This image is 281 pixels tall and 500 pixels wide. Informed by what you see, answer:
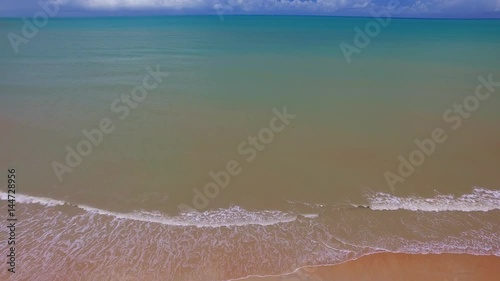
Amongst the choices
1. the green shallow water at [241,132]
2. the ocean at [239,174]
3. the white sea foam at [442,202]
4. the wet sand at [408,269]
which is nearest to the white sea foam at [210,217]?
the ocean at [239,174]

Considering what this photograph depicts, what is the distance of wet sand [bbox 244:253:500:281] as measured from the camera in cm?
442

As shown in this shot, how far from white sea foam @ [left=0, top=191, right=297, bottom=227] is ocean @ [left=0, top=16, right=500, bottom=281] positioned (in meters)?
0.03

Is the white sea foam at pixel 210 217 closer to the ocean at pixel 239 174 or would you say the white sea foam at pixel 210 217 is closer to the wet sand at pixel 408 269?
the ocean at pixel 239 174

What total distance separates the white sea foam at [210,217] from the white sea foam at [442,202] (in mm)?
1747

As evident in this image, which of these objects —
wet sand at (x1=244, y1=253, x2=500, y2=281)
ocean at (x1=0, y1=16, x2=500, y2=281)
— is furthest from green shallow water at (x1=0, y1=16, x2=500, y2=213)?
wet sand at (x1=244, y1=253, x2=500, y2=281)

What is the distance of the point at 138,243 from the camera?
500 centimetres

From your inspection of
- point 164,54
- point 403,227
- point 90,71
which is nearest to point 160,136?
point 403,227

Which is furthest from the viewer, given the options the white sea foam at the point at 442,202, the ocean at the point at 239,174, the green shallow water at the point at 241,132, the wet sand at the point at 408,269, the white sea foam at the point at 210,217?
the green shallow water at the point at 241,132

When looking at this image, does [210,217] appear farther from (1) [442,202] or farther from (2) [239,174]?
(1) [442,202]

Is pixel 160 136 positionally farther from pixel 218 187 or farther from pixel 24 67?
pixel 24 67

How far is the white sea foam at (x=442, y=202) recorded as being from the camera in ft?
19.3

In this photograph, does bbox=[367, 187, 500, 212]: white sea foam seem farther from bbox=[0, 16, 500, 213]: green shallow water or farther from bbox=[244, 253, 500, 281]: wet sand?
bbox=[244, 253, 500, 281]: wet sand

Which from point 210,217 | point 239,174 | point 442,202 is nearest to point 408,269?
point 442,202

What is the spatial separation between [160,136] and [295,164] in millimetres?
3678
